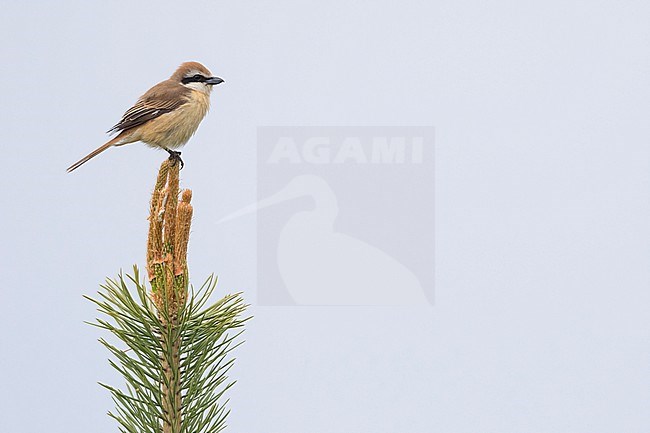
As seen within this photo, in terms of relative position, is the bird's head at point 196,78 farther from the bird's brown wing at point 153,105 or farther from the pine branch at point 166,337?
the pine branch at point 166,337

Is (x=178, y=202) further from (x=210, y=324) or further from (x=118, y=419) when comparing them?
(x=118, y=419)

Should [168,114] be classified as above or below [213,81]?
below

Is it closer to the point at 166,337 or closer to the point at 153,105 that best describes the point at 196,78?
the point at 153,105

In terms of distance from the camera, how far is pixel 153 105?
271cm

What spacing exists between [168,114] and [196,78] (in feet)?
0.86

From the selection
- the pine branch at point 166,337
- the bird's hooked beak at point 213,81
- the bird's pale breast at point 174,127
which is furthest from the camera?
the bird's hooked beak at point 213,81

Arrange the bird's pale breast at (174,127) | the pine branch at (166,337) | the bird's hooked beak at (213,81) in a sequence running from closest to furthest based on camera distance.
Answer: the pine branch at (166,337) → the bird's pale breast at (174,127) → the bird's hooked beak at (213,81)

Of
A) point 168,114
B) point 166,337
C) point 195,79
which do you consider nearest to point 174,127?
point 168,114

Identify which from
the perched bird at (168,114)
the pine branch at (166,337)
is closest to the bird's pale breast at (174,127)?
the perched bird at (168,114)

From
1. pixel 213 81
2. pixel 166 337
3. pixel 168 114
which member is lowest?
pixel 166 337

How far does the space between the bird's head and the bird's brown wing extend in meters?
0.06

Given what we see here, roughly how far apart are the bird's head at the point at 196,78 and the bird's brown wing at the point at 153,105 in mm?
61

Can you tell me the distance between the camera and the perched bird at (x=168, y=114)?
2.66 m

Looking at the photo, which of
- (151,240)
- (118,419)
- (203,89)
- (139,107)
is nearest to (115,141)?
(139,107)
